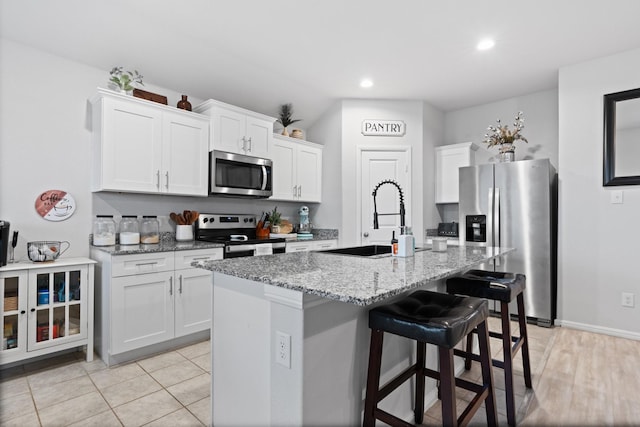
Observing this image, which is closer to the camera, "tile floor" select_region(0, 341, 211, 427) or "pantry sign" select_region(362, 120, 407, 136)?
"tile floor" select_region(0, 341, 211, 427)

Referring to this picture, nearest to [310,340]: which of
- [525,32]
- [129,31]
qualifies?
[129,31]

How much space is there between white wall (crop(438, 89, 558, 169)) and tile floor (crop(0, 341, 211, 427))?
417 cm

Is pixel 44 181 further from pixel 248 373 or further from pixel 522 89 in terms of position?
pixel 522 89

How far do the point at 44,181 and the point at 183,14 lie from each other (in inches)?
67.2

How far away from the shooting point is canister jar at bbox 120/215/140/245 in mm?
2912

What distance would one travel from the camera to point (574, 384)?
221 cm

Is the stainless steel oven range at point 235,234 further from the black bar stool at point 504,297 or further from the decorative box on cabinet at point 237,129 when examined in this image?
the black bar stool at point 504,297

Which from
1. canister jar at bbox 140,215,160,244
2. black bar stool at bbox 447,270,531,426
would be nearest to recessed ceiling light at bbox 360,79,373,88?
black bar stool at bbox 447,270,531,426

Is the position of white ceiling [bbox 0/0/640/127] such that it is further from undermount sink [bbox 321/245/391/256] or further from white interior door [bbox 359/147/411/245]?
undermount sink [bbox 321/245/391/256]

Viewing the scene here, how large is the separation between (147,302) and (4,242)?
0.98m

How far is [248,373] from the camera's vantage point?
56.9 inches

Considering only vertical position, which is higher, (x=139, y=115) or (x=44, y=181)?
(x=139, y=115)

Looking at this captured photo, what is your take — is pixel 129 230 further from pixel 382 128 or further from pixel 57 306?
pixel 382 128

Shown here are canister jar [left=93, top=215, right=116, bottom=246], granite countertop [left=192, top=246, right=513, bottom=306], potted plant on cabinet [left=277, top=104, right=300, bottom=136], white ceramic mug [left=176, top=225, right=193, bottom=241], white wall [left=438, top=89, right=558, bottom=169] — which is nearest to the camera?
granite countertop [left=192, top=246, right=513, bottom=306]
